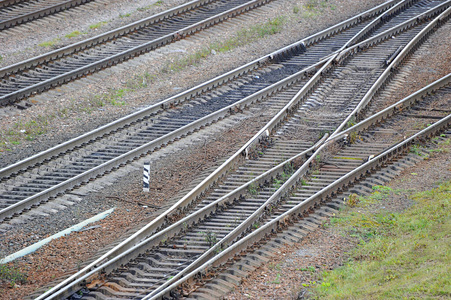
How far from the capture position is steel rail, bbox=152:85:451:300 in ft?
32.1

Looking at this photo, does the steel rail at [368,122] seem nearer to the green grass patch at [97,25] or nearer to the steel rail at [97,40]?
the steel rail at [97,40]

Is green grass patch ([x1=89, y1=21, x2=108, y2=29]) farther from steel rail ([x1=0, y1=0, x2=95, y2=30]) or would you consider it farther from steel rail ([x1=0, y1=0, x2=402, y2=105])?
steel rail ([x1=0, y1=0, x2=402, y2=105])

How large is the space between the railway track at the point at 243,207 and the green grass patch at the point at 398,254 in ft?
3.75

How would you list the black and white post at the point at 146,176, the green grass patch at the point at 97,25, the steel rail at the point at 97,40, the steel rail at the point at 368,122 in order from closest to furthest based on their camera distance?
the steel rail at the point at 368,122 < the black and white post at the point at 146,176 < the steel rail at the point at 97,40 < the green grass patch at the point at 97,25

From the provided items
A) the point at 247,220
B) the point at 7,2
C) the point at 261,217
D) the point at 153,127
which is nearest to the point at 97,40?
the point at 7,2

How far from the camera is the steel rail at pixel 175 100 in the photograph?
524 inches

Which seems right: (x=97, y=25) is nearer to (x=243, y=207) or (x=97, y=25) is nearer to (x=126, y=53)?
(x=126, y=53)

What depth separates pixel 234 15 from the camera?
2242 cm

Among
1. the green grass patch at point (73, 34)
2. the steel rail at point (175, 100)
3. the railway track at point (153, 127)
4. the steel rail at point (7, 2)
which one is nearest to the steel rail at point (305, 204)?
the railway track at point (153, 127)

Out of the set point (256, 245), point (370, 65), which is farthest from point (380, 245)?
point (370, 65)

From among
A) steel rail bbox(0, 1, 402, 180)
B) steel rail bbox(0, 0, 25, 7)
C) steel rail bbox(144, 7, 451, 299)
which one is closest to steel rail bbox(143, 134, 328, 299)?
steel rail bbox(144, 7, 451, 299)

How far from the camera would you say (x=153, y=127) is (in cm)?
1536

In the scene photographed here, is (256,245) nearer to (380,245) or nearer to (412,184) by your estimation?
(380,245)

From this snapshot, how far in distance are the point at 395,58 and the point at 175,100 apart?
6852mm
